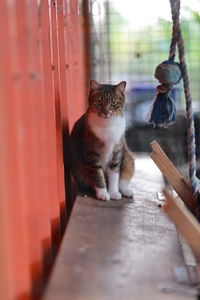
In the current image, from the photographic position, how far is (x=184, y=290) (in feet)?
3.41

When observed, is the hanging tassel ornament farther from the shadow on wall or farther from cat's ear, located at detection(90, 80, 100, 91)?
the shadow on wall

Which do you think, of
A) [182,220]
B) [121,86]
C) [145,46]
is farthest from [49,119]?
[145,46]

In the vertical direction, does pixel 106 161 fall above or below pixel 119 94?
below

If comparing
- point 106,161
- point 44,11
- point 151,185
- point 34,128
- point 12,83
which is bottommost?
point 151,185

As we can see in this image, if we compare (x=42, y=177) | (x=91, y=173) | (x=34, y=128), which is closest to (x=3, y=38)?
(x=34, y=128)

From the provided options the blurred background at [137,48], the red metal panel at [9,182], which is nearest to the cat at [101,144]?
the red metal panel at [9,182]

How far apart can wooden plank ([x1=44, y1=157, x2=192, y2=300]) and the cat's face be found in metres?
0.36

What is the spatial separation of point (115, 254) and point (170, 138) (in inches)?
74.3

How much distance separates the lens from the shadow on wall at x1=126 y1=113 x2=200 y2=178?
9.16ft

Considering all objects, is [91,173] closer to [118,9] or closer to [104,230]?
[104,230]

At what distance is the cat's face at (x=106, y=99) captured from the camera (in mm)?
1885

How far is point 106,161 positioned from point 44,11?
0.71 meters

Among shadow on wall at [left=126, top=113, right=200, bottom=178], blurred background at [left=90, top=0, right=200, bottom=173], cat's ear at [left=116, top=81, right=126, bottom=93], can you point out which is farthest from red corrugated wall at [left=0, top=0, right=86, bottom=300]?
blurred background at [left=90, top=0, right=200, bottom=173]

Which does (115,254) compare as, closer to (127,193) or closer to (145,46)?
(127,193)
